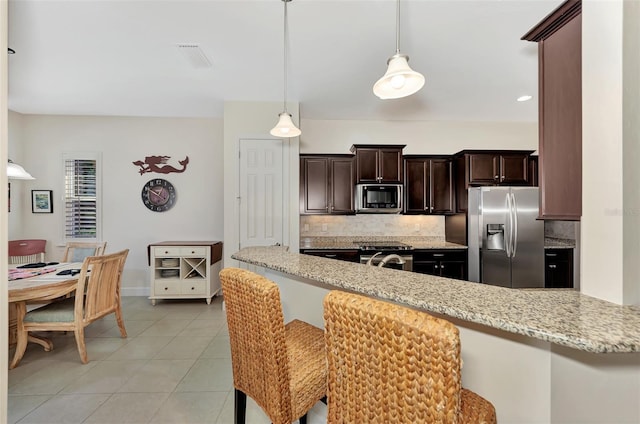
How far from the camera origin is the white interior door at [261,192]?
152 inches

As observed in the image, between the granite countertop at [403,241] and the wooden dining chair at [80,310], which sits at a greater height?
the granite countertop at [403,241]

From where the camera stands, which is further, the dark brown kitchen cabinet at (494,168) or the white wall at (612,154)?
the dark brown kitchen cabinet at (494,168)

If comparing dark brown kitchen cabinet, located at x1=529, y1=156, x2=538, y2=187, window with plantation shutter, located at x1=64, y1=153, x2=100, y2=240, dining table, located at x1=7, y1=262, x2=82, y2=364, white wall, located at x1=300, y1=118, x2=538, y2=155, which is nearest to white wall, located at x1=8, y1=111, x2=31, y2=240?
window with plantation shutter, located at x1=64, y1=153, x2=100, y2=240

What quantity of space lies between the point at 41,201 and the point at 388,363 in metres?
5.84

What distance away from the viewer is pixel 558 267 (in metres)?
3.86

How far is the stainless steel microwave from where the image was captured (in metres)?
4.21

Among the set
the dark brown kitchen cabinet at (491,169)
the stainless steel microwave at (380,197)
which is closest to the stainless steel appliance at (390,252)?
the stainless steel microwave at (380,197)

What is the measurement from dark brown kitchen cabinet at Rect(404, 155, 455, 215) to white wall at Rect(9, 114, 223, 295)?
2.99 m

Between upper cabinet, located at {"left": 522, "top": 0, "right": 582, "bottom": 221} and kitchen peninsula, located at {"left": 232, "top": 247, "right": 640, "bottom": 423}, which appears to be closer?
kitchen peninsula, located at {"left": 232, "top": 247, "right": 640, "bottom": 423}

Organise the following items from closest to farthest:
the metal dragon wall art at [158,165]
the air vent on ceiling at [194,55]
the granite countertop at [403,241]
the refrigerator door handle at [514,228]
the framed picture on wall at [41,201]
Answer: the air vent on ceiling at [194,55] → the refrigerator door handle at [514,228] → the granite countertop at [403,241] → the framed picture on wall at [41,201] → the metal dragon wall art at [158,165]

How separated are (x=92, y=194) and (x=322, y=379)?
499 centimetres

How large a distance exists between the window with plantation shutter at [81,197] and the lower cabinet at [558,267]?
21.7ft

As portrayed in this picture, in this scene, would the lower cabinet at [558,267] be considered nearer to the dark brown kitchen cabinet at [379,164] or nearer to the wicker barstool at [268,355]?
the dark brown kitchen cabinet at [379,164]

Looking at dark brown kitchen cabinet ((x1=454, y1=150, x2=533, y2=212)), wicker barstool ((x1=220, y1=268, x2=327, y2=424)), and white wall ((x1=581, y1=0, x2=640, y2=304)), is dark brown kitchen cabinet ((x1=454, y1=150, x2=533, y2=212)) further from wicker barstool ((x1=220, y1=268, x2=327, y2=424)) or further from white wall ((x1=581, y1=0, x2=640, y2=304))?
wicker barstool ((x1=220, y1=268, x2=327, y2=424))
